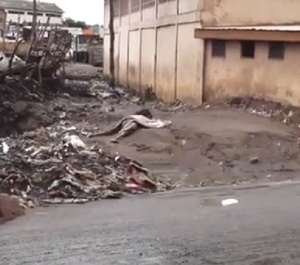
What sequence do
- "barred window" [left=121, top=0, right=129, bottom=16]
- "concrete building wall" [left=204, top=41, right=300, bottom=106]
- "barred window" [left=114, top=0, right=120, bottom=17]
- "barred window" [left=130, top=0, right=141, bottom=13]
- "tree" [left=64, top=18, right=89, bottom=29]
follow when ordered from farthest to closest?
"tree" [left=64, top=18, right=89, bottom=29], "barred window" [left=114, top=0, right=120, bottom=17], "barred window" [left=121, top=0, right=129, bottom=16], "barred window" [left=130, top=0, right=141, bottom=13], "concrete building wall" [left=204, top=41, right=300, bottom=106]

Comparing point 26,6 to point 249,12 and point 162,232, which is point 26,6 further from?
point 162,232

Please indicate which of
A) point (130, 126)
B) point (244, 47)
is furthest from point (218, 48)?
point (130, 126)

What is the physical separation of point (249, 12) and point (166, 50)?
514 centimetres

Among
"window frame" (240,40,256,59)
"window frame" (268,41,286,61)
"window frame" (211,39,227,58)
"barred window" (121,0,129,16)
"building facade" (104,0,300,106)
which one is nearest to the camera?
"window frame" (268,41,286,61)

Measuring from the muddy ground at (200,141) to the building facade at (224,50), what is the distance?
92 centimetres

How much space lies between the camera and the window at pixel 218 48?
19906mm

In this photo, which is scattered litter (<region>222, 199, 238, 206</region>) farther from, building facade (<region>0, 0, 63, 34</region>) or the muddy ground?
building facade (<region>0, 0, 63, 34</region>)

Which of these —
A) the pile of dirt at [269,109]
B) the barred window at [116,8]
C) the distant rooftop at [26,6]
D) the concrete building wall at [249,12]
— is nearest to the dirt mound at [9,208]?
the pile of dirt at [269,109]

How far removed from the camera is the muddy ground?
39.5ft

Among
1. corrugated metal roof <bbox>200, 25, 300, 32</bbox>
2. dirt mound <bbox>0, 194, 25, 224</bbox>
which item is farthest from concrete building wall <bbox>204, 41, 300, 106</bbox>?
dirt mound <bbox>0, 194, 25, 224</bbox>

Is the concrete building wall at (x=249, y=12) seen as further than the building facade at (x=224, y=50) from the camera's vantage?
Yes

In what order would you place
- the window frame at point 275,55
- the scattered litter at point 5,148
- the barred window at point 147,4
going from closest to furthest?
the scattered litter at point 5,148
the window frame at point 275,55
the barred window at point 147,4

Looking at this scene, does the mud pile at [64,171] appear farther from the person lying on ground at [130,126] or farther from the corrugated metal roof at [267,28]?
the corrugated metal roof at [267,28]

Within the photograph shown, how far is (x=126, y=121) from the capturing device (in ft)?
52.3
